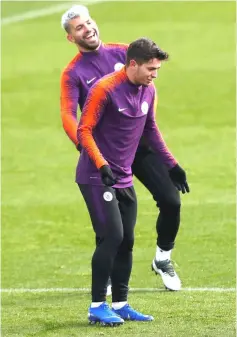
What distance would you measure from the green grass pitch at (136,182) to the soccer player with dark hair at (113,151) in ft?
1.81

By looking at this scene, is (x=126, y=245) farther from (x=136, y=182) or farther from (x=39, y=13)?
(x=39, y=13)

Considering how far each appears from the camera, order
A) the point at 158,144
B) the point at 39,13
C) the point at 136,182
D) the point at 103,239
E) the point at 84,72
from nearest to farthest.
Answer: the point at 103,239, the point at 158,144, the point at 84,72, the point at 136,182, the point at 39,13

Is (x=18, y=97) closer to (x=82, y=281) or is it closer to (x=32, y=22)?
(x=32, y=22)

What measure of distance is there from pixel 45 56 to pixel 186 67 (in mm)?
4779

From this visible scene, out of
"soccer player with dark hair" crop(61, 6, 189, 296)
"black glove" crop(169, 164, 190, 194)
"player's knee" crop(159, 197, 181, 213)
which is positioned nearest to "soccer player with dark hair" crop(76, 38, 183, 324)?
"black glove" crop(169, 164, 190, 194)

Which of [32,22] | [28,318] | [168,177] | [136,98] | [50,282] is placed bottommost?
[32,22]

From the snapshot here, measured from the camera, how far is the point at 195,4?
42.0 m

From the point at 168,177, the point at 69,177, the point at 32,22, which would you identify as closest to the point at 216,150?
the point at 69,177

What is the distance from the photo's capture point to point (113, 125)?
8.88 metres

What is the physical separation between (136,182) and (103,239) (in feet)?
33.4

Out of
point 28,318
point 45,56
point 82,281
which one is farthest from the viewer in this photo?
point 45,56

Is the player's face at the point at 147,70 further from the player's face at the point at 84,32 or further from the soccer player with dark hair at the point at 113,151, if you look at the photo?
the player's face at the point at 84,32

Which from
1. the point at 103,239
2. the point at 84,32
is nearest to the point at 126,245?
the point at 103,239

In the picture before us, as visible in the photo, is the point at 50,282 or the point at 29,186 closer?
the point at 50,282
